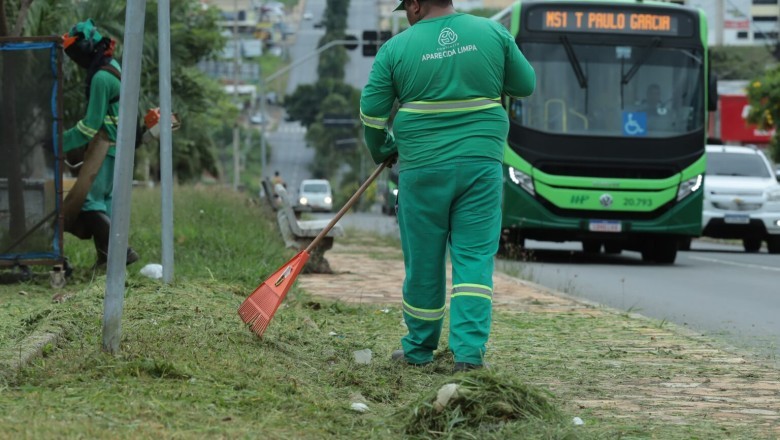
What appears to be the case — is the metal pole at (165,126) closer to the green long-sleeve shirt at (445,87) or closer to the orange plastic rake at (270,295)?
the orange plastic rake at (270,295)

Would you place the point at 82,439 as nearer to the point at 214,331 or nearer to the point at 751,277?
the point at 214,331

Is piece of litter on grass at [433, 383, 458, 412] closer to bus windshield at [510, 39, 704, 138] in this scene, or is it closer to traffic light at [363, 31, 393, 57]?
bus windshield at [510, 39, 704, 138]

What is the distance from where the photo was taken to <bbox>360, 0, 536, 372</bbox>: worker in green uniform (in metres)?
6.44

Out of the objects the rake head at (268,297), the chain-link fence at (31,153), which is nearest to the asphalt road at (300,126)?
the chain-link fence at (31,153)

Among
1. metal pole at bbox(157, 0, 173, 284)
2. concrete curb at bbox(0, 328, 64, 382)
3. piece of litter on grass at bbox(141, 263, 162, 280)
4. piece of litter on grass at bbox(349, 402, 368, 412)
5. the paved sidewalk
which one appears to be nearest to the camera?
piece of litter on grass at bbox(349, 402, 368, 412)

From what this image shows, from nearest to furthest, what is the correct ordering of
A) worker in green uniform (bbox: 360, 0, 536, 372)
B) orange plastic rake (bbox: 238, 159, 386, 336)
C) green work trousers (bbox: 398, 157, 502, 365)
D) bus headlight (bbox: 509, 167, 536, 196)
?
green work trousers (bbox: 398, 157, 502, 365), worker in green uniform (bbox: 360, 0, 536, 372), orange plastic rake (bbox: 238, 159, 386, 336), bus headlight (bbox: 509, 167, 536, 196)

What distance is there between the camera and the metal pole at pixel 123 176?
600 centimetres

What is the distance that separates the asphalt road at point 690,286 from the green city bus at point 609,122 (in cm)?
67

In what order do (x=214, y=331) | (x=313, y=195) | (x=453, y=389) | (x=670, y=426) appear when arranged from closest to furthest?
1. (x=453, y=389)
2. (x=670, y=426)
3. (x=214, y=331)
4. (x=313, y=195)

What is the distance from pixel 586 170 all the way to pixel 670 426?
1295cm

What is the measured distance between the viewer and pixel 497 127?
655cm

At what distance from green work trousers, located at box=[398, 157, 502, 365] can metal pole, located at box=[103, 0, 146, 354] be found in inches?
50.6

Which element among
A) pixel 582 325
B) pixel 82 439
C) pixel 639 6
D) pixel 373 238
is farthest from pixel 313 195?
pixel 82 439

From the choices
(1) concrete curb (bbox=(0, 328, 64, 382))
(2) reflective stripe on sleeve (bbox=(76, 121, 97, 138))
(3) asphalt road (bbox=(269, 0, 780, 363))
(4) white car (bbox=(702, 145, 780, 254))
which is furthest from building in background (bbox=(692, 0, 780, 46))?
(1) concrete curb (bbox=(0, 328, 64, 382))
